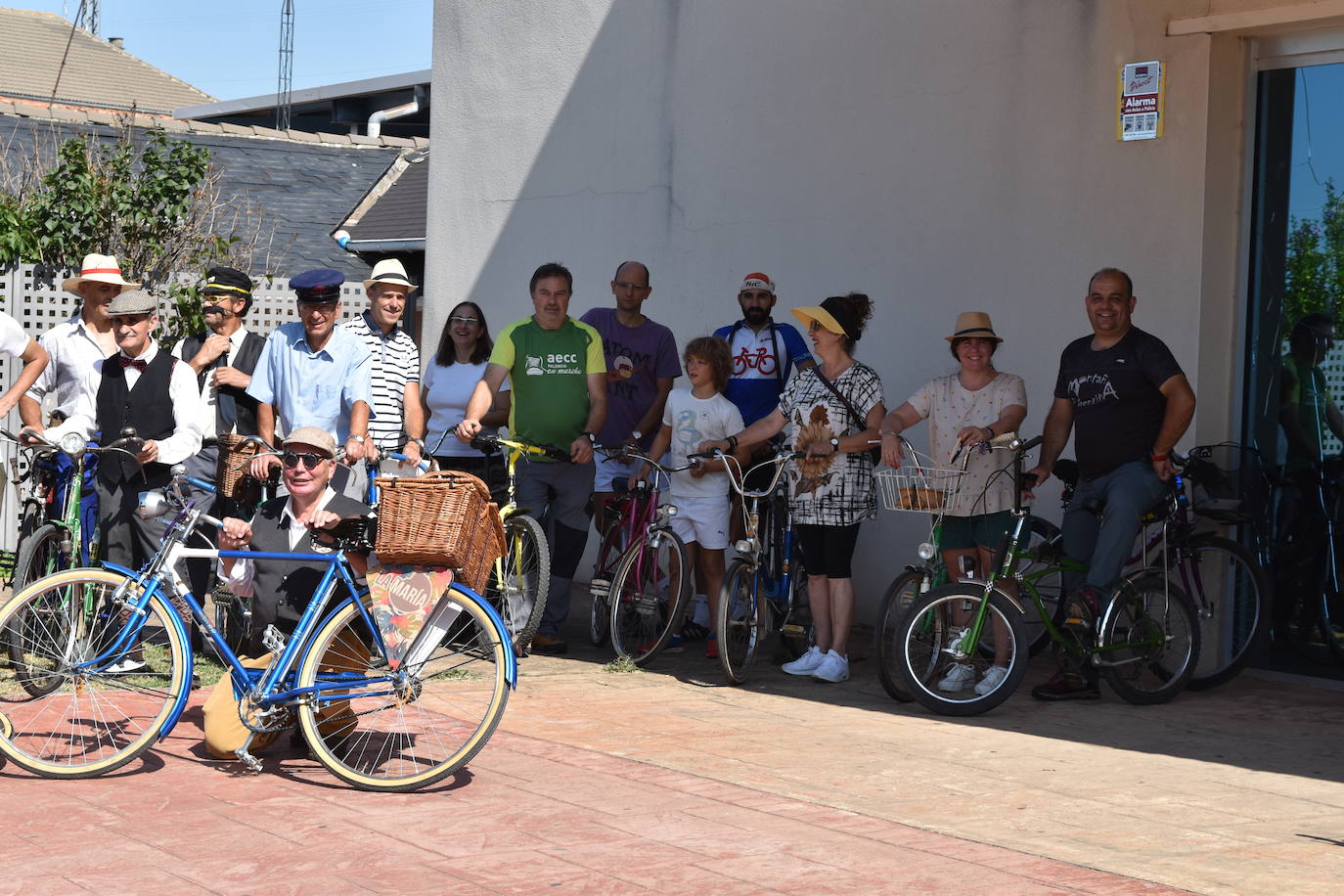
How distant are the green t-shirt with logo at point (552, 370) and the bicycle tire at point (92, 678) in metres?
3.54

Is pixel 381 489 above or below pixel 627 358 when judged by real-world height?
below

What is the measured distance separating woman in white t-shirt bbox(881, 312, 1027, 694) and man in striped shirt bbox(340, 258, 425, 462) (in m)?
2.77

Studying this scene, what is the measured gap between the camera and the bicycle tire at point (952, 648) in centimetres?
776

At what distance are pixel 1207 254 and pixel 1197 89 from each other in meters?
0.88

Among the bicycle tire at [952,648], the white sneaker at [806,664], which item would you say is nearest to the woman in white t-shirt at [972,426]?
the bicycle tire at [952,648]

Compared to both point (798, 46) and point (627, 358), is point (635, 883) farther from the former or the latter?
point (798, 46)

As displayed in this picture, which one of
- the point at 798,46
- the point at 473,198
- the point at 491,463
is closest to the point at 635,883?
the point at 491,463

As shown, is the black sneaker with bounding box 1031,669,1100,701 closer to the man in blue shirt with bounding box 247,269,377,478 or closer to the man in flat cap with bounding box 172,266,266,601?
the man in blue shirt with bounding box 247,269,377,478

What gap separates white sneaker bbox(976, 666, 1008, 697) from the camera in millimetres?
7821

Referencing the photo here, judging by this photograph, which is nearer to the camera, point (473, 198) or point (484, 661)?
point (484, 661)

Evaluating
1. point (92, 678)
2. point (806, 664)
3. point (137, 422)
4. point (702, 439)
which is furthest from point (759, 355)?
point (92, 678)

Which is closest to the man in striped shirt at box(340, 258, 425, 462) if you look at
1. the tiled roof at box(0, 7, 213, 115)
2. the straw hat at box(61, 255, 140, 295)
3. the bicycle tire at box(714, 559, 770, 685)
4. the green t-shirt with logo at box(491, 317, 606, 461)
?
the green t-shirt with logo at box(491, 317, 606, 461)

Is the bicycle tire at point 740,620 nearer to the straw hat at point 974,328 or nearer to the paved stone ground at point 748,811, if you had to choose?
the paved stone ground at point 748,811

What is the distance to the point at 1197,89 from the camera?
883cm
